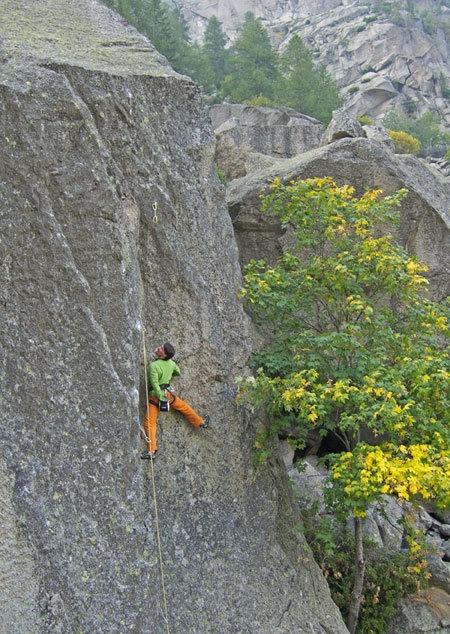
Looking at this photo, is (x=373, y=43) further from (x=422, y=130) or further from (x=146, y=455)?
(x=146, y=455)

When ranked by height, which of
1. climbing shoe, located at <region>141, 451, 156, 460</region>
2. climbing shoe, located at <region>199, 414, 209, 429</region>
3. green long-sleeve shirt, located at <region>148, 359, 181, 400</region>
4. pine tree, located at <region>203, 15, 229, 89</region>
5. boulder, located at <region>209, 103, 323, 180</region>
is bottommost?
climbing shoe, located at <region>141, 451, 156, 460</region>

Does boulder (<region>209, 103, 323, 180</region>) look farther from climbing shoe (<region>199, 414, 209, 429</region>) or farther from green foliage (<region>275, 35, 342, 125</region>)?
climbing shoe (<region>199, 414, 209, 429</region>)

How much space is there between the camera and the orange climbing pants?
29.6 feet

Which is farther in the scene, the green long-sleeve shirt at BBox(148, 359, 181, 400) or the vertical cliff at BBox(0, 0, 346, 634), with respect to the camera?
the green long-sleeve shirt at BBox(148, 359, 181, 400)

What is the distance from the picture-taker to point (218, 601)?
892 cm

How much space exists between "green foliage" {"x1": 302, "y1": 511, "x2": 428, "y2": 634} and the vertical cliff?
4.93 ft

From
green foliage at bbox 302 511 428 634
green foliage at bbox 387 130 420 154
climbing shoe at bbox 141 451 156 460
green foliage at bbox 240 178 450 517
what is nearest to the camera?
green foliage at bbox 240 178 450 517

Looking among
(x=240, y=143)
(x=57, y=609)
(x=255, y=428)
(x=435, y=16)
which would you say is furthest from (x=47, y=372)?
(x=435, y=16)

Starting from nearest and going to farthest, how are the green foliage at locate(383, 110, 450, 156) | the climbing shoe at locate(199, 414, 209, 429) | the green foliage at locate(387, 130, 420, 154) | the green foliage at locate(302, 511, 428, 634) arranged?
the climbing shoe at locate(199, 414, 209, 429)
the green foliage at locate(302, 511, 428, 634)
the green foliage at locate(387, 130, 420, 154)
the green foliage at locate(383, 110, 450, 156)

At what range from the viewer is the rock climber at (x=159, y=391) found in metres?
9.04

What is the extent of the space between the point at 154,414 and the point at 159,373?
62 cm

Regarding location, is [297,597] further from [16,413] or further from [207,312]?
[16,413]

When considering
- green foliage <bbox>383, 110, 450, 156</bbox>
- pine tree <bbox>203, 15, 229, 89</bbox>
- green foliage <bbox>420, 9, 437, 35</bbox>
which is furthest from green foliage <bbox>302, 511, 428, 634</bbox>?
green foliage <bbox>420, 9, 437, 35</bbox>

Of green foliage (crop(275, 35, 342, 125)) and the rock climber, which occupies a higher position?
green foliage (crop(275, 35, 342, 125))
